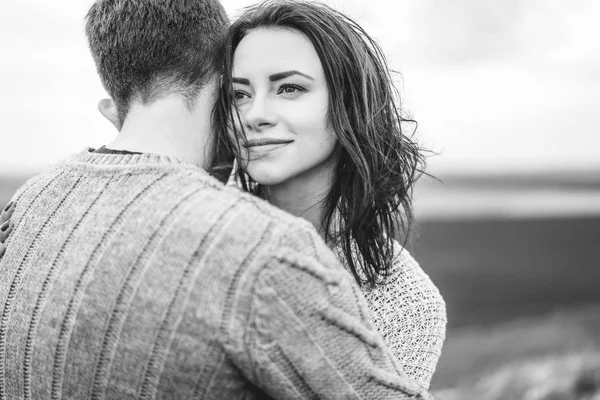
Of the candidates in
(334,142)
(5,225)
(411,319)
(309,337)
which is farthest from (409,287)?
(5,225)

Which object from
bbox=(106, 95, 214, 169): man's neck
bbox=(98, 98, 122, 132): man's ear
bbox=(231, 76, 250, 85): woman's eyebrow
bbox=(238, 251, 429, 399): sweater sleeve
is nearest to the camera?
bbox=(238, 251, 429, 399): sweater sleeve

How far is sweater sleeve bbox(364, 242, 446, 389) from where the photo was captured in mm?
2367

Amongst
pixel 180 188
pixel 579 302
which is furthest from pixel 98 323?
pixel 579 302

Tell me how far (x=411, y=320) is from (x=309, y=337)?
102 centimetres

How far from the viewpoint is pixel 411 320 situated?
95.2 inches

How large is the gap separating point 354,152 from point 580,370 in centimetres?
541

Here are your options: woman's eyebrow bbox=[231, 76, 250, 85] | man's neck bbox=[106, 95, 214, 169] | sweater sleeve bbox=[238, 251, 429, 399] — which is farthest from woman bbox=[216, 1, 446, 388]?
sweater sleeve bbox=[238, 251, 429, 399]

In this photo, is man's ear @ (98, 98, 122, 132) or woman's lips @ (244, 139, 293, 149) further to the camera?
woman's lips @ (244, 139, 293, 149)

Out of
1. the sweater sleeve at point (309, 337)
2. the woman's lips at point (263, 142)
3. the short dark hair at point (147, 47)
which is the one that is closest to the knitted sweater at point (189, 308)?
the sweater sleeve at point (309, 337)

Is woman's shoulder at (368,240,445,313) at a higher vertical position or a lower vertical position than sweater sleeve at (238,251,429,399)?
lower

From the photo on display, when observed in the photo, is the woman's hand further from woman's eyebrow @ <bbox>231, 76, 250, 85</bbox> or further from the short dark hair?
woman's eyebrow @ <bbox>231, 76, 250, 85</bbox>

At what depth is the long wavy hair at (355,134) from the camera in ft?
8.02

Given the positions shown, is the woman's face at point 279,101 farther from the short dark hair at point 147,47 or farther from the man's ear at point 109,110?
the man's ear at point 109,110

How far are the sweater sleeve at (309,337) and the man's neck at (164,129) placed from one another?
1.85 ft
